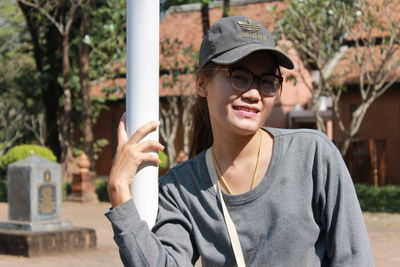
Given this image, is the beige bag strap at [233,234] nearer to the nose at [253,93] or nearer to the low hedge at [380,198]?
the nose at [253,93]

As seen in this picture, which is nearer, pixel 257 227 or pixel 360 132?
pixel 257 227

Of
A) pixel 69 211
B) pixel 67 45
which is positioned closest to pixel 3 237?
pixel 69 211

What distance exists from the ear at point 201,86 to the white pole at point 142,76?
0.85ft

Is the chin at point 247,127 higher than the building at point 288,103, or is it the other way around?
the chin at point 247,127

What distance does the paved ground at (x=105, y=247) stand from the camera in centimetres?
988

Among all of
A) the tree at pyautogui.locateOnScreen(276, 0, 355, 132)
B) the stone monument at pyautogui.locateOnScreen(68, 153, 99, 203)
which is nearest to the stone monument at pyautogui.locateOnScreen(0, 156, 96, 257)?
the tree at pyautogui.locateOnScreen(276, 0, 355, 132)

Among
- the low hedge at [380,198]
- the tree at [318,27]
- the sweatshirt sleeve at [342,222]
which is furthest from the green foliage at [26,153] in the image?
the sweatshirt sleeve at [342,222]

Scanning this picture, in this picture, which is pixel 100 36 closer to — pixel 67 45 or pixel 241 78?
pixel 67 45

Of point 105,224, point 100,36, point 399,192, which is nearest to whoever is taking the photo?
point 105,224

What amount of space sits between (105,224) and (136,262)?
12.7m

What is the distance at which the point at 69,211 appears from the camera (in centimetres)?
1720

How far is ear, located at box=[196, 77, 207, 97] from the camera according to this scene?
2426mm

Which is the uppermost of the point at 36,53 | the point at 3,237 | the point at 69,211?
the point at 36,53

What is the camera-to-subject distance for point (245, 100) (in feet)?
7.42
